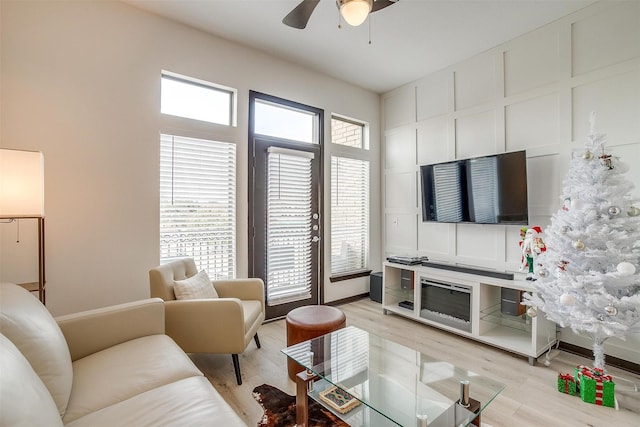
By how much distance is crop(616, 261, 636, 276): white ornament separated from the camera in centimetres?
195

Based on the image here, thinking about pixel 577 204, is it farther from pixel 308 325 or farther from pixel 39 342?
pixel 39 342

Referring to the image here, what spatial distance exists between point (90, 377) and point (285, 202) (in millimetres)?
2487

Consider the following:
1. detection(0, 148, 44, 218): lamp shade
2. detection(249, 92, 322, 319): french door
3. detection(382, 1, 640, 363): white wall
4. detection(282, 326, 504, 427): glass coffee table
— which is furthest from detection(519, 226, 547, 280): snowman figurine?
detection(0, 148, 44, 218): lamp shade

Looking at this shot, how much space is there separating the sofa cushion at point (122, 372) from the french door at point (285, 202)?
5.66 feet

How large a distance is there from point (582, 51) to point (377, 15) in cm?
186

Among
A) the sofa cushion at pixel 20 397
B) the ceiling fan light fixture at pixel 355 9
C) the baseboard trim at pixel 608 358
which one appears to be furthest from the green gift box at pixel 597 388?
the sofa cushion at pixel 20 397

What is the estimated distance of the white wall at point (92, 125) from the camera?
89.0 inches

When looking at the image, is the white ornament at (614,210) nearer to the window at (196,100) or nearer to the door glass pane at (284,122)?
the door glass pane at (284,122)

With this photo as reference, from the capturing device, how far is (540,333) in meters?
2.57

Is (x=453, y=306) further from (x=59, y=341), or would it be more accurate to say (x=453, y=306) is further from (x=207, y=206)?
(x=59, y=341)

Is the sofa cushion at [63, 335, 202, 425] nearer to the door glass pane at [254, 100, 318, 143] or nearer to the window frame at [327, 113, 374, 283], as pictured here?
the door glass pane at [254, 100, 318, 143]

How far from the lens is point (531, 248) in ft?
8.91

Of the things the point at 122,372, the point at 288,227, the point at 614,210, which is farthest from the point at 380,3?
the point at 122,372

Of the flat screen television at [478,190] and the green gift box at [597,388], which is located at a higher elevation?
the flat screen television at [478,190]
